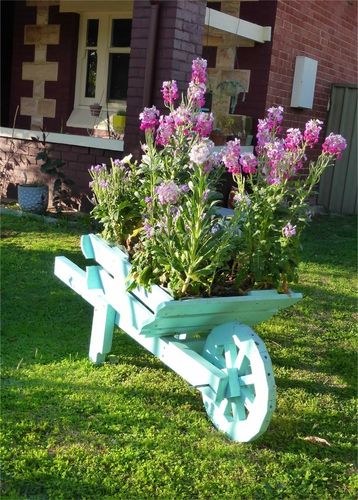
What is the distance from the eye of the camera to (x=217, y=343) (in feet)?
9.78

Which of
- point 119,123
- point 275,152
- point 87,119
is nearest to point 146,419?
point 275,152

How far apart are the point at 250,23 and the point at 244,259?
627 centimetres

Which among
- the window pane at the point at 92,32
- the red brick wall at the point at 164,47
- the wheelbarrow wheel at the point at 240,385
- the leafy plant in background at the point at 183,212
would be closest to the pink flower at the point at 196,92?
the leafy plant in background at the point at 183,212

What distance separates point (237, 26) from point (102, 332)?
19.1ft

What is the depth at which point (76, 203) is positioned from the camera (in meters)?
8.02

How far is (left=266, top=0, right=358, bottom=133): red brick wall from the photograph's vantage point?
9.06 meters

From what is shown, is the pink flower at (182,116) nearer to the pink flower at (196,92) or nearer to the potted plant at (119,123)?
the pink flower at (196,92)

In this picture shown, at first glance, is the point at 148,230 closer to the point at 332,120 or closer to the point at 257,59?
the point at 257,59

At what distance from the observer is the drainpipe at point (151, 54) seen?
6.74 m

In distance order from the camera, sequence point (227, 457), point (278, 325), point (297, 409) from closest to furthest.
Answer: point (227, 457) < point (297, 409) < point (278, 325)

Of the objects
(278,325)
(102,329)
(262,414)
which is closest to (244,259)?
(262,414)

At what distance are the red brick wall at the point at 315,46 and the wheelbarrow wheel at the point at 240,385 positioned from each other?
21.7ft

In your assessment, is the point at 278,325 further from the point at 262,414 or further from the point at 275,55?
the point at 275,55

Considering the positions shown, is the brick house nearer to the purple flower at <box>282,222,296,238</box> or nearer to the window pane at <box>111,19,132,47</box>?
the window pane at <box>111,19,132,47</box>
